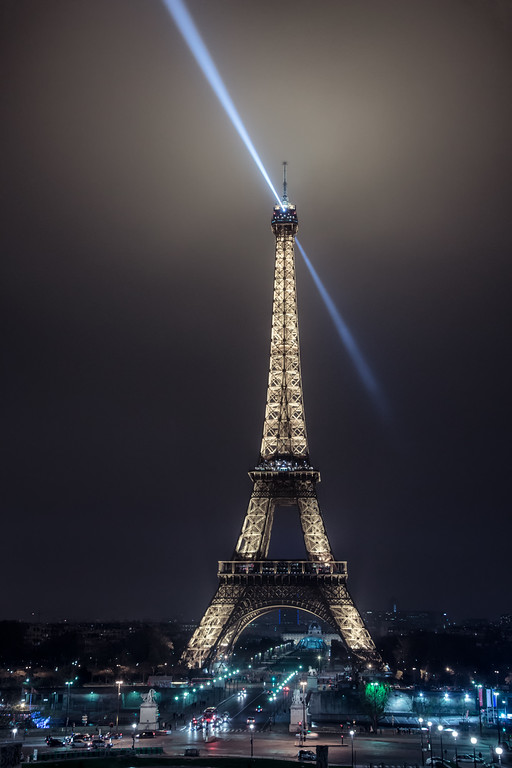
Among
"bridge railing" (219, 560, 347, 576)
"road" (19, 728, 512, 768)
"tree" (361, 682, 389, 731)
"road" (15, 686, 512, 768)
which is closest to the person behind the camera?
"road" (19, 728, 512, 768)

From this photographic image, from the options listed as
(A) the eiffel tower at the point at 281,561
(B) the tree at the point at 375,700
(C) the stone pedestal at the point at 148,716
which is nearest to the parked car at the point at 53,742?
(C) the stone pedestal at the point at 148,716

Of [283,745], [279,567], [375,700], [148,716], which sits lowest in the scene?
[283,745]

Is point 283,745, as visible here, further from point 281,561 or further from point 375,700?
point 281,561

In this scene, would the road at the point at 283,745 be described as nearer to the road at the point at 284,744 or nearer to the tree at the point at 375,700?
the road at the point at 284,744

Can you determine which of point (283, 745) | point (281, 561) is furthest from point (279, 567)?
point (283, 745)

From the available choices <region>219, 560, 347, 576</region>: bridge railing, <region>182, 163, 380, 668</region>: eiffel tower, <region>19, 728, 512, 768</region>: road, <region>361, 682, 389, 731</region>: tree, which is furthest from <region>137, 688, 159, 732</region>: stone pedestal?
<region>219, 560, 347, 576</region>: bridge railing

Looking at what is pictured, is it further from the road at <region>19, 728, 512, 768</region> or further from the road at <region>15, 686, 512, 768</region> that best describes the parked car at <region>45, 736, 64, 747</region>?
the road at <region>19, 728, 512, 768</region>

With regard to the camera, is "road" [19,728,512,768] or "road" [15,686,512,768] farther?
"road" [15,686,512,768]

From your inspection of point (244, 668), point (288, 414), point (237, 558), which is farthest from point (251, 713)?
point (244, 668)
